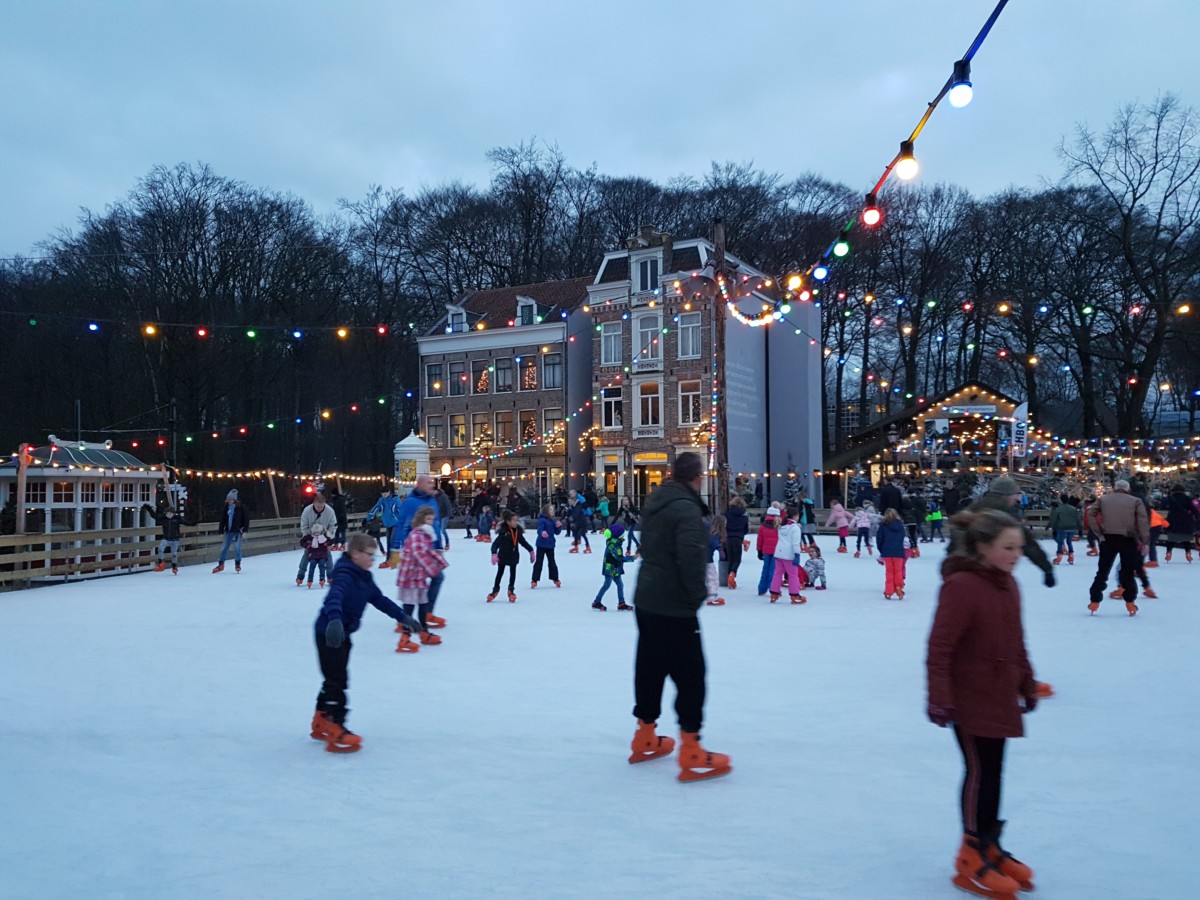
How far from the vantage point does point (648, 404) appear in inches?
1366

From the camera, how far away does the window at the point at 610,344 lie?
35.4m

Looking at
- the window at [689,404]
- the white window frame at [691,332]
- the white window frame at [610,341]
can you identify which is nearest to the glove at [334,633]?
the window at [689,404]

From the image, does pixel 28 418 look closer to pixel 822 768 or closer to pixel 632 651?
pixel 632 651

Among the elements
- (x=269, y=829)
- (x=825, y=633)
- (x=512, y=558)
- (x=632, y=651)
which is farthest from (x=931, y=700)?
(x=512, y=558)

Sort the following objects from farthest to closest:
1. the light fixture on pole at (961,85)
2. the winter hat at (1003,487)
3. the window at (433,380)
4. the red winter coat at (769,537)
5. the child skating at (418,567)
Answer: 1. the window at (433,380)
2. the red winter coat at (769,537)
3. the child skating at (418,567)
4. the winter hat at (1003,487)
5. the light fixture on pole at (961,85)

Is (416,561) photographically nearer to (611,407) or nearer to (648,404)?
(648,404)

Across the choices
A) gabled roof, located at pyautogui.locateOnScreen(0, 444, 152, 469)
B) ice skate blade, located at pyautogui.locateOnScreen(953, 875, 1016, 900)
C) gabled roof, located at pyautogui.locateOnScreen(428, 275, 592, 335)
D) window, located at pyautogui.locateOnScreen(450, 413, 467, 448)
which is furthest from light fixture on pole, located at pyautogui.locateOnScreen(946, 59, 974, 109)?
window, located at pyautogui.locateOnScreen(450, 413, 467, 448)

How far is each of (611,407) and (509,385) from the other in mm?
5035

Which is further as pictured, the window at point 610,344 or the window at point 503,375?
the window at point 503,375

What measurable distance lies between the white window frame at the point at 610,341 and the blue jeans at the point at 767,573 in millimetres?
23550

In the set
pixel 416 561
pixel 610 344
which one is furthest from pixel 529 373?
pixel 416 561

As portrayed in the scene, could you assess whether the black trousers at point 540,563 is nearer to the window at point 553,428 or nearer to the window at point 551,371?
the window at point 553,428

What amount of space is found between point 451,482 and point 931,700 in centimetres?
3482

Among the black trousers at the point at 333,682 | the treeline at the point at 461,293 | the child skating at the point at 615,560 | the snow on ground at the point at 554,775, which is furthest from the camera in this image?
the treeline at the point at 461,293
